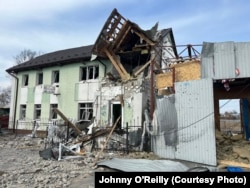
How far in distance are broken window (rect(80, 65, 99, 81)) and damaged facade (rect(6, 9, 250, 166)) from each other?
73 millimetres

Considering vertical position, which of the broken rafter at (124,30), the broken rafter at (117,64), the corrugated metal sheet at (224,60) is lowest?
the corrugated metal sheet at (224,60)

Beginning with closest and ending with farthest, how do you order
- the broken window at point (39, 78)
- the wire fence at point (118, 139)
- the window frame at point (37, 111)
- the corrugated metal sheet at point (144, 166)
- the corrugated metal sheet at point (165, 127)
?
the corrugated metal sheet at point (144, 166) < the corrugated metal sheet at point (165, 127) < the wire fence at point (118, 139) < the window frame at point (37, 111) < the broken window at point (39, 78)

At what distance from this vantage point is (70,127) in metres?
15.9

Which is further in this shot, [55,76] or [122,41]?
[55,76]

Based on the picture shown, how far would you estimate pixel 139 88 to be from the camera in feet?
46.6

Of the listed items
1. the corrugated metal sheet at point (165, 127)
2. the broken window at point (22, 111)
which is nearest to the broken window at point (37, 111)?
the broken window at point (22, 111)

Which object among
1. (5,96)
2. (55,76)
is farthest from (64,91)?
(5,96)

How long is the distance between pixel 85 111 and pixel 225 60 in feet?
37.7

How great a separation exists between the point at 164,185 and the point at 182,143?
5005mm

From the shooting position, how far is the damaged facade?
9828mm

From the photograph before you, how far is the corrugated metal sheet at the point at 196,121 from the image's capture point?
9336 mm

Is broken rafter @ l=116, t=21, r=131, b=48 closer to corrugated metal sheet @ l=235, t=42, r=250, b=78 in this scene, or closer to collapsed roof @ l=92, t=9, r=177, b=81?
collapsed roof @ l=92, t=9, r=177, b=81

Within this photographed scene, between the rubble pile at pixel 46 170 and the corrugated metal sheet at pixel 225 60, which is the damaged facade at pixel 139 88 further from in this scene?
the rubble pile at pixel 46 170

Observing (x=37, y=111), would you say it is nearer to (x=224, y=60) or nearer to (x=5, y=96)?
(x=224, y=60)
